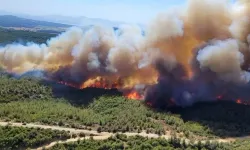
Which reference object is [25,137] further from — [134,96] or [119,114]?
[134,96]

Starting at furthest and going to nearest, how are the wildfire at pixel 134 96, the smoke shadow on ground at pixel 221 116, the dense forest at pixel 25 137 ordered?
the wildfire at pixel 134 96, the smoke shadow on ground at pixel 221 116, the dense forest at pixel 25 137

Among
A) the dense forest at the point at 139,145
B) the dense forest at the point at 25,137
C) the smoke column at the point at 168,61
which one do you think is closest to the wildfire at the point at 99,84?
the smoke column at the point at 168,61

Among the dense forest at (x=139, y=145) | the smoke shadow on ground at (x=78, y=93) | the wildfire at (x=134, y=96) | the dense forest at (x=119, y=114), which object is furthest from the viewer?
the wildfire at (x=134, y=96)

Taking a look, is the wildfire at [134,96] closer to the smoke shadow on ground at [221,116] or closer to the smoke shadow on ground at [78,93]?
the smoke shadow on ground at [78,93]

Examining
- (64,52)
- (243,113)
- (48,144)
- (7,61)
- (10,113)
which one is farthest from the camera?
(7,61)

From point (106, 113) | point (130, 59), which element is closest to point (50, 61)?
point (130, 59)

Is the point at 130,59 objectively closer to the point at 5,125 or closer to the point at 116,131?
the point at 116,131
